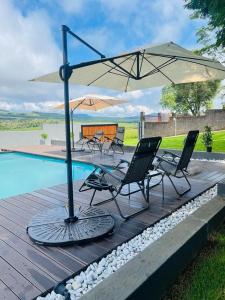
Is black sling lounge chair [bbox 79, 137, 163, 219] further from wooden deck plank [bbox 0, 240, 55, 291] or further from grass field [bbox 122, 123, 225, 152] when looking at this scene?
grass field [bbox 122, 123, 225, 152]

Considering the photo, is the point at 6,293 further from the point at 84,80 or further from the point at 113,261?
the point at 84,80

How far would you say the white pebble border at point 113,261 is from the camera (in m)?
2.14

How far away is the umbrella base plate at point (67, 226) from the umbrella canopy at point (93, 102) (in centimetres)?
735

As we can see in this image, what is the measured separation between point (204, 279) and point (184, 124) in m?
15.3

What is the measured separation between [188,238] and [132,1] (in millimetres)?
9711

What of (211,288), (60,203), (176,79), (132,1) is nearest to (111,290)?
(211,288)

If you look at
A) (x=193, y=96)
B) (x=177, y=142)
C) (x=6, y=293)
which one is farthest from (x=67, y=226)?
(x=193, y=96)

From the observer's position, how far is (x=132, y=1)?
32.1 feet

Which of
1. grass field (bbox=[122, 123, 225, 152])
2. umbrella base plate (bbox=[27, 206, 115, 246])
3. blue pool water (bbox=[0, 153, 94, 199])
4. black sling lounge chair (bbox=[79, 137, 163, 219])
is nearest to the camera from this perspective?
umbrella base plate (bbox=[27, 206, 115, 246])

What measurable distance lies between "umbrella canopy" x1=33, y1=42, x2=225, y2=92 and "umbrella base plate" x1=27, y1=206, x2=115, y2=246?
1.97 metres

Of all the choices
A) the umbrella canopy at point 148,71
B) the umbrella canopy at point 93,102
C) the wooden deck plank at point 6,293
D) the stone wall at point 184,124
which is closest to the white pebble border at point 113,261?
the wooden deck plank at point 6,293

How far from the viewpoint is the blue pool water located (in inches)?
284

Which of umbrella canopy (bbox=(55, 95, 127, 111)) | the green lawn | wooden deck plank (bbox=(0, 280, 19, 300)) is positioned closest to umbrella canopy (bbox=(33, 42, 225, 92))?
the green lawn

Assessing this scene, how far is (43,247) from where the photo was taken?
275cm
